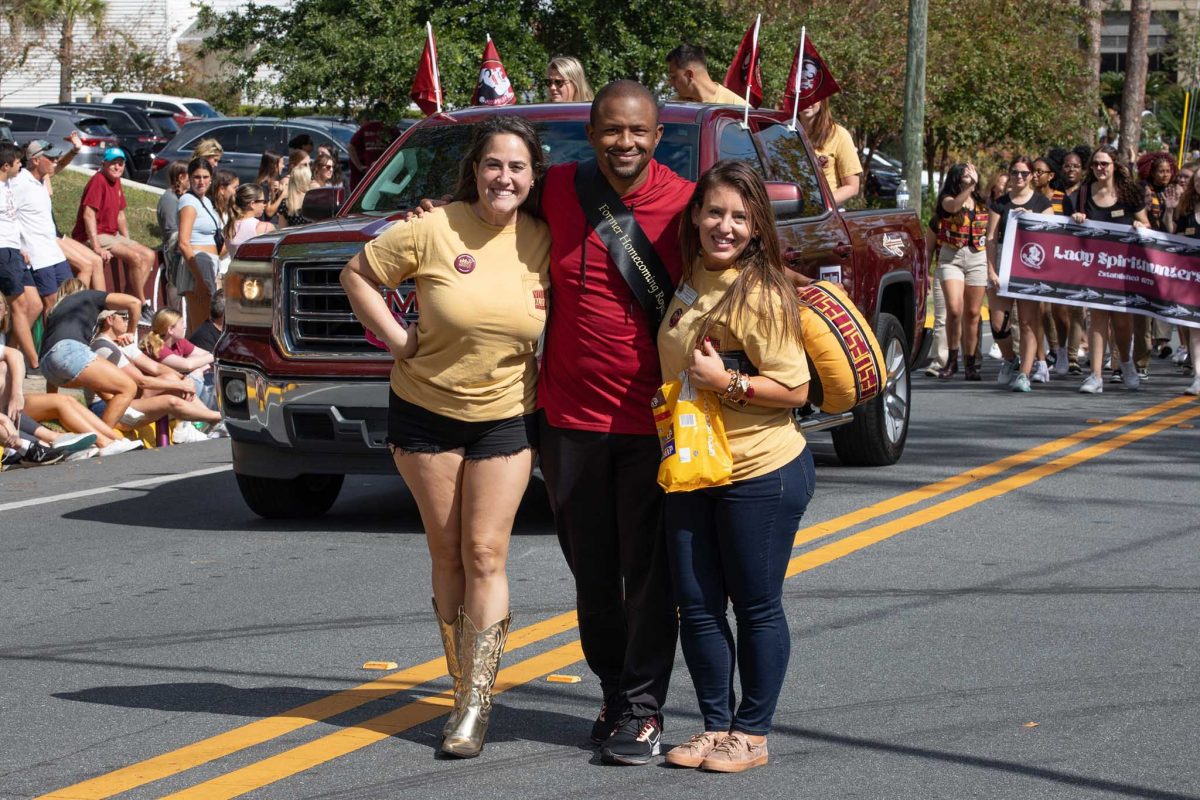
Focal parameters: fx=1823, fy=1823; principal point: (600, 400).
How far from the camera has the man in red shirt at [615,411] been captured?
493cm

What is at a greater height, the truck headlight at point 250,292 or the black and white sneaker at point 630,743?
the truck headlight at point 250,292

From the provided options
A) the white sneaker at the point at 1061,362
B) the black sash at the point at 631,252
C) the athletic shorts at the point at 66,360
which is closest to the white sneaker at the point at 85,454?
the athletic shorts at the point at 66,360

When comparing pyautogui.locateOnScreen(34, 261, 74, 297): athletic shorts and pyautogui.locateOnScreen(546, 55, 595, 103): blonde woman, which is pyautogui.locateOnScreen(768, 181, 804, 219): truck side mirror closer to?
pyautogui.locateOnScreen(546, 55, 595, 103): blonde woman

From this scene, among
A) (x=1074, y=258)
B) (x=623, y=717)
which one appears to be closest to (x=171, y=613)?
(x=623, y=717)

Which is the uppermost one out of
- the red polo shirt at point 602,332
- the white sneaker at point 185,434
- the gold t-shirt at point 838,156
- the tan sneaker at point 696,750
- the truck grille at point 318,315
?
the gold t-shirt at point 838,156

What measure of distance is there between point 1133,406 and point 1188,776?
9.33 meters

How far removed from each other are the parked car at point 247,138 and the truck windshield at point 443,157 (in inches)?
788

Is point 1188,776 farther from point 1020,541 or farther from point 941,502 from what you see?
point 941,502

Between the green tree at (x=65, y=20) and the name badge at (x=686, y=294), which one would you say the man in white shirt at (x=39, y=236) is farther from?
the green tree at (x=65, y=20)

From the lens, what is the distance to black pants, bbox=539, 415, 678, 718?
16.4 feet

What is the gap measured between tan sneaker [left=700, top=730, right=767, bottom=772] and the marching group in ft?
35.2

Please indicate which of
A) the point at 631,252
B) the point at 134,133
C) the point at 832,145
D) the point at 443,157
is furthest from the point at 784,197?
the point at 134,133

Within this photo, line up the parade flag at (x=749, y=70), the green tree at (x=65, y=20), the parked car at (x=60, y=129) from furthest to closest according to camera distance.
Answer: the green tree at (x=65, y=20) → the parked car at (x=60, y=129) → the parade flag at (x=749, y=70)

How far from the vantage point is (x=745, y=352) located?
4.83 metres
